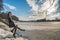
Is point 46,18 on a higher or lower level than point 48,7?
lower

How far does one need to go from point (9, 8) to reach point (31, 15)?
348 mm

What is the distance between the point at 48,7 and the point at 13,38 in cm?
72

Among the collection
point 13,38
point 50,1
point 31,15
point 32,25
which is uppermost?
point 50,1

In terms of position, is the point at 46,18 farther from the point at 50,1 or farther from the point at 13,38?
the point at 13,38

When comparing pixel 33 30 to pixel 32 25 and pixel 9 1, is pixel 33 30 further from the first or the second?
pixel 9 1

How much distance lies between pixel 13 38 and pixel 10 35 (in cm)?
6

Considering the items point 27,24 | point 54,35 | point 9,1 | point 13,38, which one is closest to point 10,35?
point 13,38

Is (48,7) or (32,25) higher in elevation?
(48,7)

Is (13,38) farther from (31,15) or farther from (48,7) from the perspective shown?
(48,7)

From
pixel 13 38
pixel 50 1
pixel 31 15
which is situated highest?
pixel 50 1

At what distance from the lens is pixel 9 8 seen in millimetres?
2318

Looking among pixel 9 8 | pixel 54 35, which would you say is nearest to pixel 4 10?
pixel 9 8

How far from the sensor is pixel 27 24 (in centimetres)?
233

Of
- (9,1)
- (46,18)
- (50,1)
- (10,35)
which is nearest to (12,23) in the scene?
(10,35)
